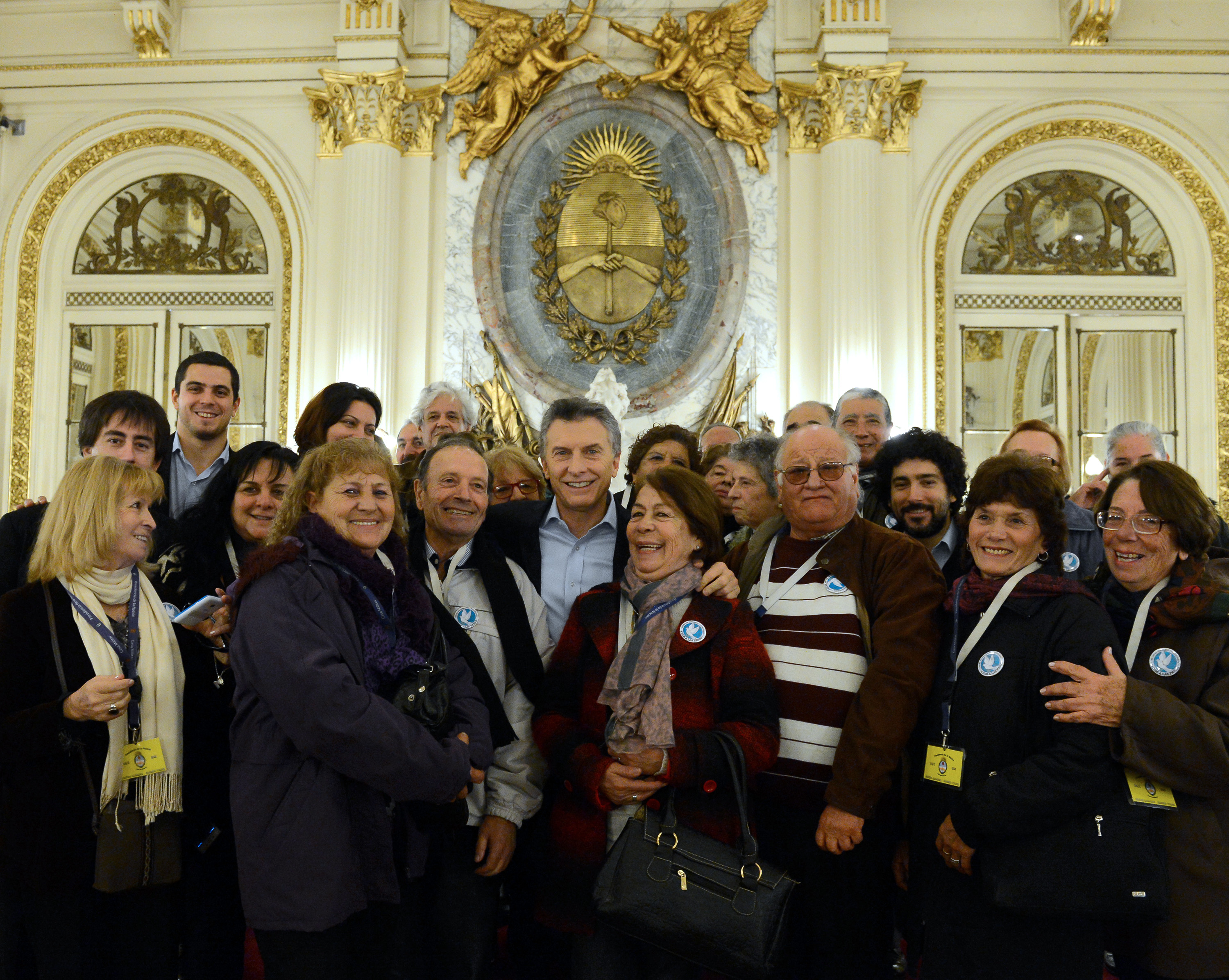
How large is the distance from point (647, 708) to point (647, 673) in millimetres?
86

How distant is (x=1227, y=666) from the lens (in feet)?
8.47

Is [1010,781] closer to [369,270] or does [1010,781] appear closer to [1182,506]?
[1182,506]

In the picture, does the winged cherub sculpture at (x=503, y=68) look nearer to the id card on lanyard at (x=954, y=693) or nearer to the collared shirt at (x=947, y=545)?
the collared shirt at (x=947, y=545)

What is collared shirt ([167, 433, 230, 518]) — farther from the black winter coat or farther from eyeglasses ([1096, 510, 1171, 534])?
eyeglasses ([1096, 510, 1171, 534])

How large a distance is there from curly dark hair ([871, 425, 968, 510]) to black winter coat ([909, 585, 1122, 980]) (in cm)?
84

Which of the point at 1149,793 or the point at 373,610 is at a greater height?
the point at 373,610

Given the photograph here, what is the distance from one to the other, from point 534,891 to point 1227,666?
190 cm

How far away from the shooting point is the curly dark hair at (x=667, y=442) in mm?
4219

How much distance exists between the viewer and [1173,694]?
2.57 meters

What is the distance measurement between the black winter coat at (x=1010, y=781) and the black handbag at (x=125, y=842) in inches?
75.6

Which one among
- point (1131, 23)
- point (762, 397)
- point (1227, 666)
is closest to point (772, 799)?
point (1227, 666)

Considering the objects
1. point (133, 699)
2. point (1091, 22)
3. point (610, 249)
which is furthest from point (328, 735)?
point (1091, 22)

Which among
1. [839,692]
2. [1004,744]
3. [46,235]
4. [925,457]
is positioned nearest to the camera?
[1004,744]

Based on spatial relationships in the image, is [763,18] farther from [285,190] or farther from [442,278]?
[285,190]
